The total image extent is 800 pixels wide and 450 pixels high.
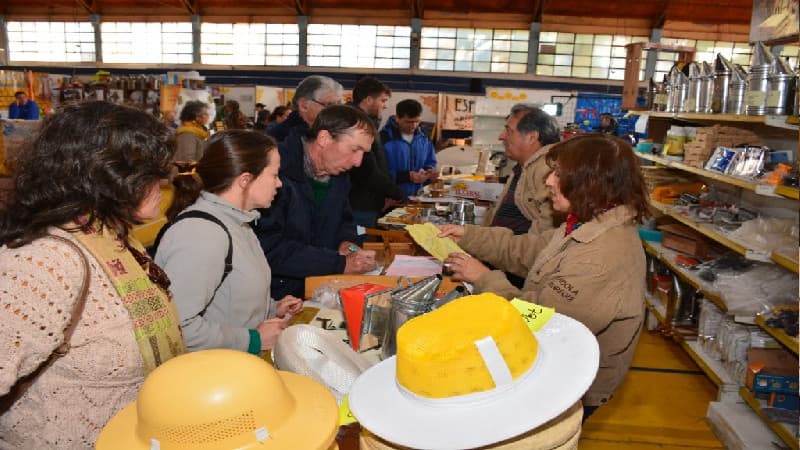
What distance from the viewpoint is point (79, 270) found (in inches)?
53.5

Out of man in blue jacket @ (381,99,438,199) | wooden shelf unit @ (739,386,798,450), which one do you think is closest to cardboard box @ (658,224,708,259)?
wooden shelf unit @ (739,386,798,450)

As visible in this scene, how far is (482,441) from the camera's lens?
1.03 m

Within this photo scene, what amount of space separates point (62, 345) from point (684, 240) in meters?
4.80

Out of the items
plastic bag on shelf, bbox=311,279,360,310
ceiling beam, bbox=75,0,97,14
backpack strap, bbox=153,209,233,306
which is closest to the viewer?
backpack strap, bbox=153,209,233,306

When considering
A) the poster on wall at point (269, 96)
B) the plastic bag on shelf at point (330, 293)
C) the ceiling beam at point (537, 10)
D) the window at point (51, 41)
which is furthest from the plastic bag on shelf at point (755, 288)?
the window at point (51, 41)

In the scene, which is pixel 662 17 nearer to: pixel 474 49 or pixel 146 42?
pixel 474 49

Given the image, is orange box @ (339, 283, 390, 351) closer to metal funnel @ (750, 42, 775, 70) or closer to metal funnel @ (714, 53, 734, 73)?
metal funnel @ (750, 42, 775, 70)

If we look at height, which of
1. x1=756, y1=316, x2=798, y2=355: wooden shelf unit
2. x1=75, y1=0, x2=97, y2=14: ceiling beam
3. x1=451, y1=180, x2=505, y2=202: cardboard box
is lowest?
x1=756, y1=316, x2=798, y2=355: wooden shelf unit

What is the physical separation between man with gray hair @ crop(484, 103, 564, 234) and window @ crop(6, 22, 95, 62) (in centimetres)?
2005

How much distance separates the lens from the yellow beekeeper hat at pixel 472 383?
107cm

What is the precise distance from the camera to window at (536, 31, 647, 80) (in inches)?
712

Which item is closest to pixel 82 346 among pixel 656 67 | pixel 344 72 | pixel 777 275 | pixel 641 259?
pixel 641 259

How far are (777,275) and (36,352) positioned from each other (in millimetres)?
4060

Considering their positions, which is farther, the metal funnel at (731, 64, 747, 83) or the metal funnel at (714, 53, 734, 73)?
the metal funnel at (714, 53, 734, 73)
